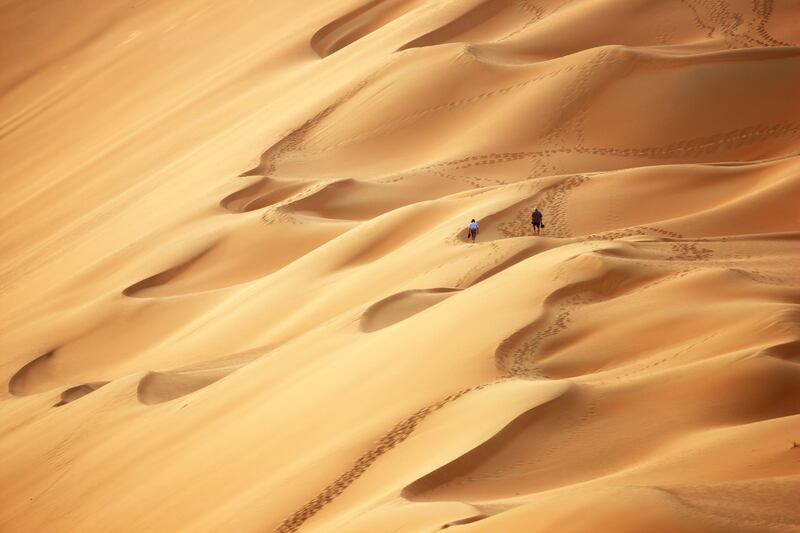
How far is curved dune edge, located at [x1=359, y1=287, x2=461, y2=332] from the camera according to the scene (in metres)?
9.25

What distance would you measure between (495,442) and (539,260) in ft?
9.87

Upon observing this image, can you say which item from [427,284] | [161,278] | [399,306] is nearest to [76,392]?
[161,278]

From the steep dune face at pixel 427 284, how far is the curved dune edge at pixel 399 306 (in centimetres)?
4

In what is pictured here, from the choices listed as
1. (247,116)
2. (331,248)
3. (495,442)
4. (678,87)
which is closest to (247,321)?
(331,248)

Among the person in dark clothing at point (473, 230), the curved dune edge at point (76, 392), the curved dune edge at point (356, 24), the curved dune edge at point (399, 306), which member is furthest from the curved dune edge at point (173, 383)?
the curved dune edge at point (356, 24)

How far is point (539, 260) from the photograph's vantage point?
9062 mm

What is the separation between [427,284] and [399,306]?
0.56 metres

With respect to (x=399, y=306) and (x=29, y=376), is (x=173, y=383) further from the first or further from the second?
(x=29, y=376)

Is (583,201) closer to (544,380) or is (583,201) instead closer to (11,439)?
(544,380)

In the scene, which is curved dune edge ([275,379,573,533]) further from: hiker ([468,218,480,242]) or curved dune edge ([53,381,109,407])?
curved dune edge ([53,381,109,407])

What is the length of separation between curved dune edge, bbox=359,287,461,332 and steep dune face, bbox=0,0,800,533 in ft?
0.13

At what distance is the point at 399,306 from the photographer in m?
9.42

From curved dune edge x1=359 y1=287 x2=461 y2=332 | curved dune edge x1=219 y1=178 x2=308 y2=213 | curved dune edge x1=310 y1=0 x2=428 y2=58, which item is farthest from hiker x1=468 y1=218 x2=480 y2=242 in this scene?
curved dune edge x1=310 y1=0 x2=428 y2=58

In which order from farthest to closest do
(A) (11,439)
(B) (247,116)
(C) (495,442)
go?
(B) (247,116) < (A) (11,439) < (C) (495,442)
